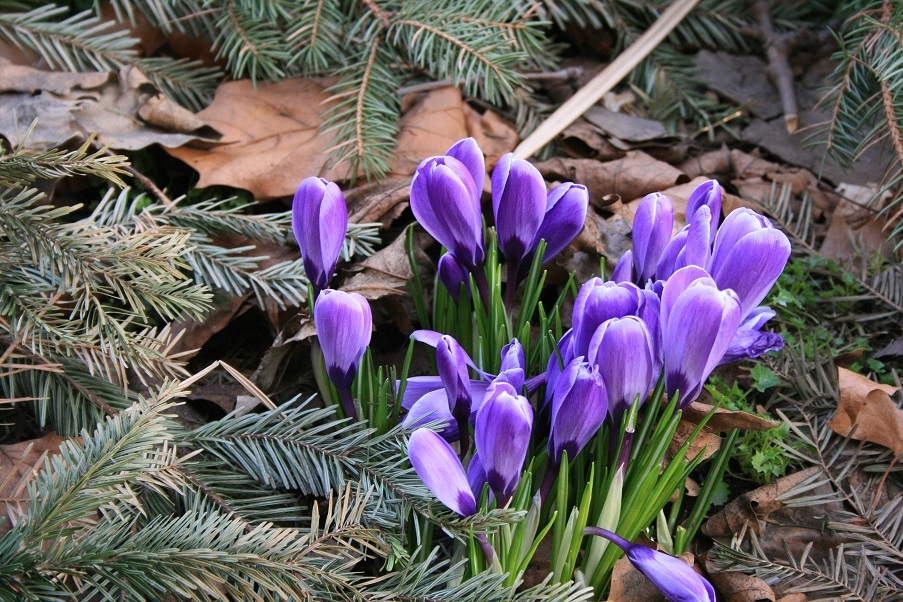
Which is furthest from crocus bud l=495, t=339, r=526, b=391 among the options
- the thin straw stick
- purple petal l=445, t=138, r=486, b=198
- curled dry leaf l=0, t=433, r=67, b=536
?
the thin straw stick

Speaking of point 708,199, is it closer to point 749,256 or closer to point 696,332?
point 749,256

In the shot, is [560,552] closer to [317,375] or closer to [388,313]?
[317,375]

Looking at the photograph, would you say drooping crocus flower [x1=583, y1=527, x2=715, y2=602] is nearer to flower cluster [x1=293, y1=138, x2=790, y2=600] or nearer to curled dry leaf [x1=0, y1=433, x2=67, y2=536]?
flower cluster [x1=293, y1=138, x2=790, y2=600]

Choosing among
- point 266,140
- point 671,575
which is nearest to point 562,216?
point 671,575

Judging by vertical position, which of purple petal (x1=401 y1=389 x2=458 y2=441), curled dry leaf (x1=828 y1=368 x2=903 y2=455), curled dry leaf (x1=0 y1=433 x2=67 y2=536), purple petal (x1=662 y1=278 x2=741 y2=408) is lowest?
curled dry leaf (x1=828 y1=368 x2=903 y2=455)

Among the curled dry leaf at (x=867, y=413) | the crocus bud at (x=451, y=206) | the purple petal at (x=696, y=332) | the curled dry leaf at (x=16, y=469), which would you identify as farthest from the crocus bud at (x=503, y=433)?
the curled dry leaf at (x=867, y=413)

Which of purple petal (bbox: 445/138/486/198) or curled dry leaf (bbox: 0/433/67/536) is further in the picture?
purple petal (bbox: 445/138/486/198)
